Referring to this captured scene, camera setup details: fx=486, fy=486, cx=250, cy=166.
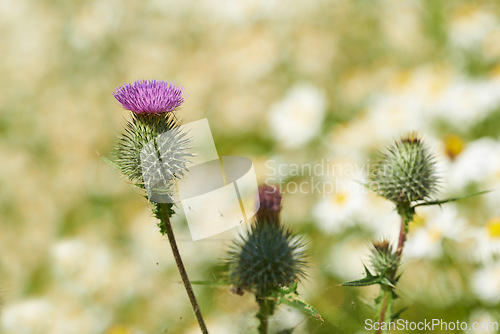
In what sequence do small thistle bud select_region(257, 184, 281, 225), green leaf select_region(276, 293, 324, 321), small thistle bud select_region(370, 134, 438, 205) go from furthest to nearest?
small thistle bud select_region(257, 184, 281, 225)
small thistle bud select_region(370, 134, 438, 205)
green leaf select_region(276, 293, 324, 321)

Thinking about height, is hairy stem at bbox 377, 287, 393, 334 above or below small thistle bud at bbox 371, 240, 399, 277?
below

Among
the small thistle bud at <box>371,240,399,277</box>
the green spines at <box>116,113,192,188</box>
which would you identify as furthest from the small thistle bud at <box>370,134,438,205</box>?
the green spines at <box>116,113,192,188</box>

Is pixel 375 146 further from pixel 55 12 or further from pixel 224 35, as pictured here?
pixel 55 12

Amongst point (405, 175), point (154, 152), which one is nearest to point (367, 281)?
point (405, 175)

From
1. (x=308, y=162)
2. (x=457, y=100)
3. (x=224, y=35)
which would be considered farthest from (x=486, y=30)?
(x=224, y=35)

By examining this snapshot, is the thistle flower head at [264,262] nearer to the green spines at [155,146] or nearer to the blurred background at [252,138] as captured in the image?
the blurred background at [252,138]

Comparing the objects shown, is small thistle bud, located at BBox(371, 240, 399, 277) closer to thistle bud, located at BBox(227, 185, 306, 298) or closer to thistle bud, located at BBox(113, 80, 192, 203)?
thistle bud, located at BBox(227, 185, 306, 298)
